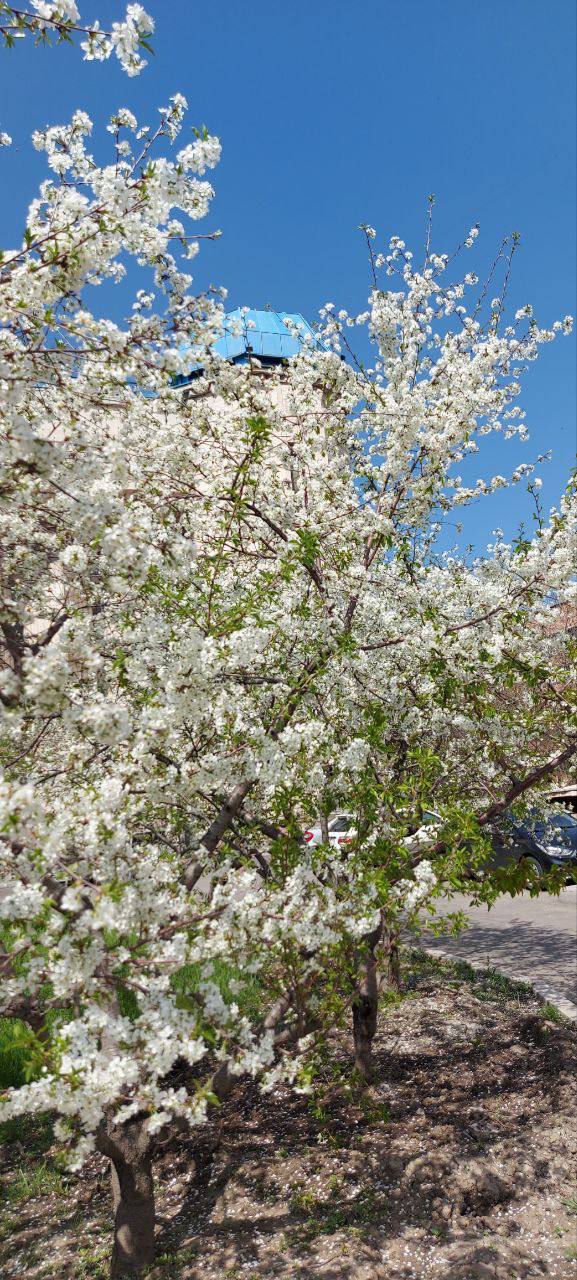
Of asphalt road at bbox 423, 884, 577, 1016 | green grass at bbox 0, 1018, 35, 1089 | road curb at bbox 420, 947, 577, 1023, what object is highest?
asphalt road at bbox 423, 884, 577, 1016

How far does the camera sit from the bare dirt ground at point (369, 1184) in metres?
4.04

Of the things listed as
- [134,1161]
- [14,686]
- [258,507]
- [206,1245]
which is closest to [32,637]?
[258,507]

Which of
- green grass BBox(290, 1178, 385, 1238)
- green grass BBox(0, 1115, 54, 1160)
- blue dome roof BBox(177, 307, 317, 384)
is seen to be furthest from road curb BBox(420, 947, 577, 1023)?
blue dome roof BBox(177, 307, 317, 384)

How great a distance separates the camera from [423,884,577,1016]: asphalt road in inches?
326

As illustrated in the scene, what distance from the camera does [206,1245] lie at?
4305 millimetres

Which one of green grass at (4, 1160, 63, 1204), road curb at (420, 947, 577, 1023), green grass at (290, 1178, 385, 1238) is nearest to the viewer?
green grass at (290, 1178, 385, 1238)

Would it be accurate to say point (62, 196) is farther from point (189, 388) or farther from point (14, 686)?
point (14, 686)

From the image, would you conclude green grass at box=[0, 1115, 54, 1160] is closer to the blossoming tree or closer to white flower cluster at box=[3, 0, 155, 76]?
the blossoming tree

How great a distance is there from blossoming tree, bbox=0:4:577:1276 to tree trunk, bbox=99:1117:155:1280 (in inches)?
0.6

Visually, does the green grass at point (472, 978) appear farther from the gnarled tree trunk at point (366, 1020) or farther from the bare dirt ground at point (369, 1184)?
the gnarled tree trunk at point (366, 1020)

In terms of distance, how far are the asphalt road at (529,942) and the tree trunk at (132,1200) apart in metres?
4.27

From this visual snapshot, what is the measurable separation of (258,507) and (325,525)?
0.69m

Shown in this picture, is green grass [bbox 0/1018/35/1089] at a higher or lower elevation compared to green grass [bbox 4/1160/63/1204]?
higher

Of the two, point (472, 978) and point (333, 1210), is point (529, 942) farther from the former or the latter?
point (333, 1210)
